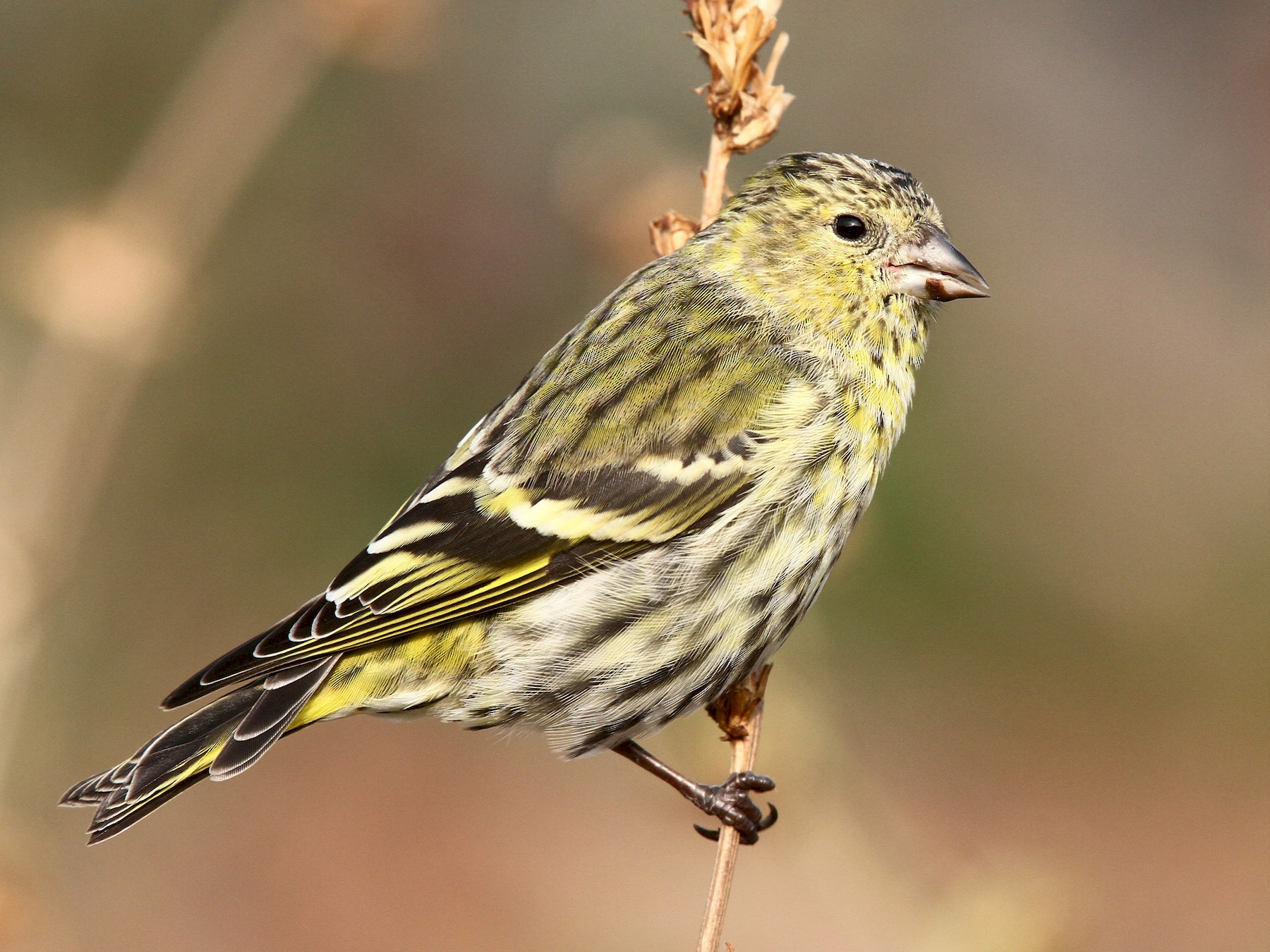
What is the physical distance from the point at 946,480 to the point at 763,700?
4300 millimetres

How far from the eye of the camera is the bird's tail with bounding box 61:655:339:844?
9.88ft

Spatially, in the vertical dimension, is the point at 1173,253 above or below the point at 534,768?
above

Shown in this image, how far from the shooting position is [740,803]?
11.3 feet

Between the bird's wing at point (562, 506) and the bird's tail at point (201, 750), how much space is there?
7 centimetres

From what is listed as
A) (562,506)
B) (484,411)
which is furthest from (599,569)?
(484,411)

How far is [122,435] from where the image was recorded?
6.46m

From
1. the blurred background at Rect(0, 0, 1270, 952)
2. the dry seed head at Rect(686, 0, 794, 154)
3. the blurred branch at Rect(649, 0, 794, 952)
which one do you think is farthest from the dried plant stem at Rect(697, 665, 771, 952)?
the dry seed head at Rect(686, 0, 794, 154)

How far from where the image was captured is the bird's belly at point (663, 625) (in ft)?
10.6

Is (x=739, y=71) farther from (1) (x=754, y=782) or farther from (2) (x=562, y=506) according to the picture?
(1) (x=754, y=782)

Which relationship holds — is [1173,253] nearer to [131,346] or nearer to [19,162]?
[19,162]

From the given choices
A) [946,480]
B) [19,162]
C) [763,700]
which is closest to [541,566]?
[763,700]

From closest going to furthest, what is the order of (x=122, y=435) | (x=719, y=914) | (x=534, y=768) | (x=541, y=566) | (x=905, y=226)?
(x=719, y=914) → (x=541, y=566) → (x=905, y=226) → (x=122, y=435) → (x=534, y=768)

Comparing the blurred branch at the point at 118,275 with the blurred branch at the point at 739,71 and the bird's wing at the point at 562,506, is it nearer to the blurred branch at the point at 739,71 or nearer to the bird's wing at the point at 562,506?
the bird's wing at the point at 562,506

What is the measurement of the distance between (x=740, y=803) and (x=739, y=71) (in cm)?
187
